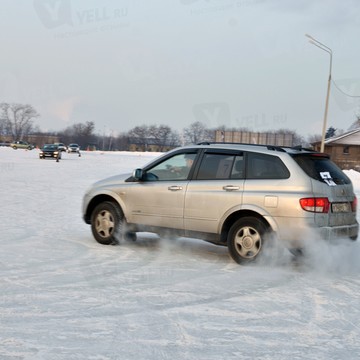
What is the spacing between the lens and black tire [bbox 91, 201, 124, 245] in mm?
8023

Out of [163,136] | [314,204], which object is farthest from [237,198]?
[163,136]

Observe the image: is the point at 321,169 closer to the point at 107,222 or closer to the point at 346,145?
the point at 107,222

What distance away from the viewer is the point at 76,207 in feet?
43.3

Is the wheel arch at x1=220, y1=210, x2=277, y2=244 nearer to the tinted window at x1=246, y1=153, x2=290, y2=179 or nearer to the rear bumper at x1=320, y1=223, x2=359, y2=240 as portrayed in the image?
the tinted window at x1=246, y1=153, x2=290, y2=179

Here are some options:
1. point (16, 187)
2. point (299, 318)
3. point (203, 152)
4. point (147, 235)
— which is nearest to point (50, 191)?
point (16, 187)

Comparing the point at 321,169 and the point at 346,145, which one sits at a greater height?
the point at 346,145

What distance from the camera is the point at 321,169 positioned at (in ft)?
22.6

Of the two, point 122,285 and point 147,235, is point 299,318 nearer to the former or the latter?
point 122,285

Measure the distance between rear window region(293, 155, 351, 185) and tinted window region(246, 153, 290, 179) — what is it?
0.23 meters

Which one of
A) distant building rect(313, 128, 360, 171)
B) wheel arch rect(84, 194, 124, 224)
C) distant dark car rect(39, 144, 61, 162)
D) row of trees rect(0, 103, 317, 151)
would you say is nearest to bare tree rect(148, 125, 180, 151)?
row of trees rect(0, 103, 317, 151)

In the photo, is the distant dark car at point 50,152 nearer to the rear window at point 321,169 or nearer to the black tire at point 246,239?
the black tire at point 246,239

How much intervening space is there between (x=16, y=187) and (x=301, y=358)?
15622mm

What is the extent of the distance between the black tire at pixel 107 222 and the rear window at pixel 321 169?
2855mm

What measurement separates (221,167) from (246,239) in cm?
109
